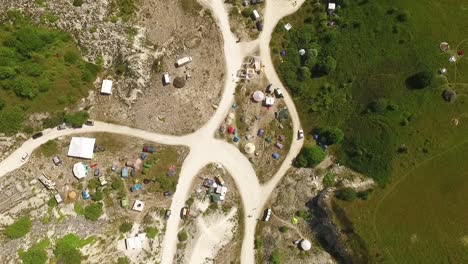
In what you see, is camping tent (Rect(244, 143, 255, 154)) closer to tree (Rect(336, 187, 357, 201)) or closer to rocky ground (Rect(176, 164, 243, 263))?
rocky ground (Rect(176, 164, 243, 263))

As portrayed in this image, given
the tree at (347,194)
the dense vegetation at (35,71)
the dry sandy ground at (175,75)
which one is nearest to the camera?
the dense vegetation at (35,71)

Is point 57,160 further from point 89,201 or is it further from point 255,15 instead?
point 255,15

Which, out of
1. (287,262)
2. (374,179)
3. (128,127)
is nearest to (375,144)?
(374,179)

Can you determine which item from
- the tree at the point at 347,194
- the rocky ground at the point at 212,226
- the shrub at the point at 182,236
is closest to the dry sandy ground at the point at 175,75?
the rocky ground at the point at 212,226

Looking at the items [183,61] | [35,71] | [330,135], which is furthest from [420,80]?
[35,71]

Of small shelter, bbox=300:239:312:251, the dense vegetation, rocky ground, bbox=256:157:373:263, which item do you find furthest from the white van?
small shelter, bbox=300:239:312:251

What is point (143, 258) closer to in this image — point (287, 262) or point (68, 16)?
point (287, 262)

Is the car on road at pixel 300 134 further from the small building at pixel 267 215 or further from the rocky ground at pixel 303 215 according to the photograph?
the small building at pixel 267 215
